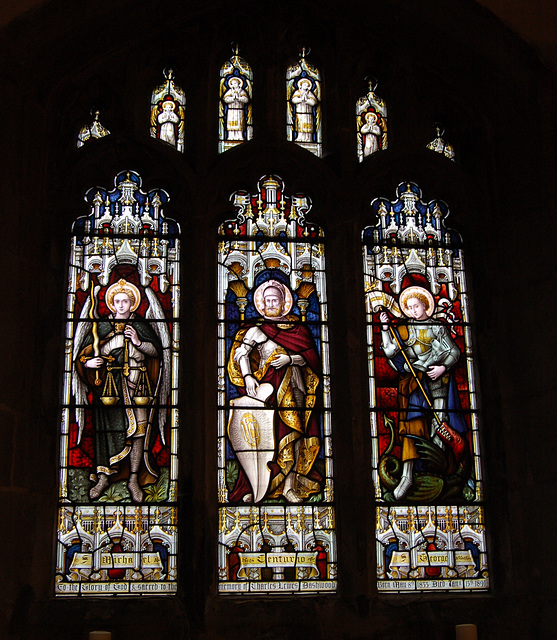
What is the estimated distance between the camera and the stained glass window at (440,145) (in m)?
6.26

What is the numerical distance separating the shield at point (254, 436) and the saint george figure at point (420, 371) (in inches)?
31.1

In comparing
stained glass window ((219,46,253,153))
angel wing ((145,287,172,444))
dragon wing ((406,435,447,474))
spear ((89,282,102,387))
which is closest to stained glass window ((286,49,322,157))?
stained glass window ((219,46,253,153))

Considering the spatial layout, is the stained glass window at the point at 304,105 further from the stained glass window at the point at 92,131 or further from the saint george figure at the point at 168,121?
the stained glass window at the point at 92,131

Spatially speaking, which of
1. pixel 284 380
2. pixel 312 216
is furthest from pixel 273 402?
pixel 312 216

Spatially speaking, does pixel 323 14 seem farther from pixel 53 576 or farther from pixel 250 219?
pixel 53 576

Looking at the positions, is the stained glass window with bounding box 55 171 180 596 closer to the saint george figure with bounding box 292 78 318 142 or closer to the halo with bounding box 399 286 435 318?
the saint george figure with bounding box 292 78 318 142

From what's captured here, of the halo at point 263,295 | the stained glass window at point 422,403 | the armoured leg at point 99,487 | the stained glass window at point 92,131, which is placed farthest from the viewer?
the stained glass window at point 92,131

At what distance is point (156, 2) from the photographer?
19.7ft

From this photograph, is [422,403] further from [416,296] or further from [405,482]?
[416,296]

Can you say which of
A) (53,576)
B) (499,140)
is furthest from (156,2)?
(53,576)

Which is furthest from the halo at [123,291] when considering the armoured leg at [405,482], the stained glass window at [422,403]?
the armoured leg at [405,482]

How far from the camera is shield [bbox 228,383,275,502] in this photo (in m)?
5.39

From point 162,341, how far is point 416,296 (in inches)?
63.8

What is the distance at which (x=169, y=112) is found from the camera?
241 inches
